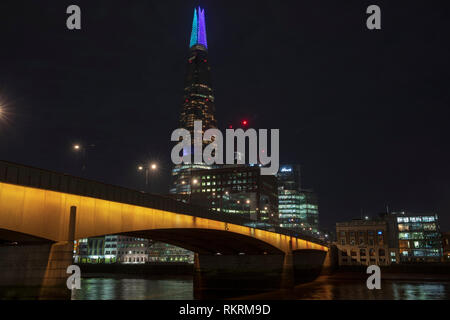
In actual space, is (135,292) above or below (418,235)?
below

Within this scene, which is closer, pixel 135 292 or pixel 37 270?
pixel 37 270

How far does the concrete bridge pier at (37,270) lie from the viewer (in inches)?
969

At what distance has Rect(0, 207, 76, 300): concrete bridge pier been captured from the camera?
2462cm

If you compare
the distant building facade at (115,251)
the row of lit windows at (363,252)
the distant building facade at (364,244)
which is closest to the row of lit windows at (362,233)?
the distant building facade at (364,244)

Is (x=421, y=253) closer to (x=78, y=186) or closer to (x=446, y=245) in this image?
(x=446, y=245)

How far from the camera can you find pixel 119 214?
3209cm

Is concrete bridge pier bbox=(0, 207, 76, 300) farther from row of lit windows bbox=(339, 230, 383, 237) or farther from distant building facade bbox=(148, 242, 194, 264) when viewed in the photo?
distant building facade bbox=(148, 242, 194, 264)

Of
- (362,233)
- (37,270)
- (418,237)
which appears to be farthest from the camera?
(418,237)

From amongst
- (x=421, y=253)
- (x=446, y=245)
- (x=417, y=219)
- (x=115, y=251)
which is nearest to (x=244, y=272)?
(x=421, y=253)

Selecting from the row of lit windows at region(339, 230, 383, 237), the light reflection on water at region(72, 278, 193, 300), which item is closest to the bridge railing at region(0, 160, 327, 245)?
→ the light reflection on water at region(72, 278, 193, 300)

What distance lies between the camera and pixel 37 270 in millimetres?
25219

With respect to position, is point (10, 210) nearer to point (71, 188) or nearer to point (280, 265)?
point (71, 188)

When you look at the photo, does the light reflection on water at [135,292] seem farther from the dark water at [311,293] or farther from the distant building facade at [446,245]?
the distant building facade at [446,245]

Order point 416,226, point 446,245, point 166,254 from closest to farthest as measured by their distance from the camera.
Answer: point 416,226 → point 446,245 → point 166,254
